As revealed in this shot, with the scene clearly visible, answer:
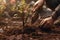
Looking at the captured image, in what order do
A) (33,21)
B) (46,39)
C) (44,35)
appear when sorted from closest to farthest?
(46,39) → (44,35) → (33,21)

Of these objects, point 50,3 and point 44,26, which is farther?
point 50,3

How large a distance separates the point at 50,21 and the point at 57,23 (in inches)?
35.4

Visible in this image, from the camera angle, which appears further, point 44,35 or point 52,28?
point 52,28

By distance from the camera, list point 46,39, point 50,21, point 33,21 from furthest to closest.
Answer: point 33,21 → point 50,21 → point 46,39

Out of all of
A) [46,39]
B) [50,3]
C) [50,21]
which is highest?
[50,3]

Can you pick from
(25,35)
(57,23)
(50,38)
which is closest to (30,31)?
(25,35)

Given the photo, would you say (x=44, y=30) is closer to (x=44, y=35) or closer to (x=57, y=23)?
(x=44, y=35)

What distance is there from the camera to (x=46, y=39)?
3832 millimetres

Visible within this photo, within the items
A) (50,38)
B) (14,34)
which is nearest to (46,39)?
(50,38)

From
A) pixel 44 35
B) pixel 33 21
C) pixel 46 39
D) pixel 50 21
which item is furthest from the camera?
pixel 33 21

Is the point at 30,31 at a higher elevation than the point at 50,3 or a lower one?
lower

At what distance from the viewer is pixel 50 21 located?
4426mm

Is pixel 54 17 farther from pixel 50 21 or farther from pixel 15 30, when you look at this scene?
pixel 15 30

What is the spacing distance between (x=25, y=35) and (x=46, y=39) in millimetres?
478
